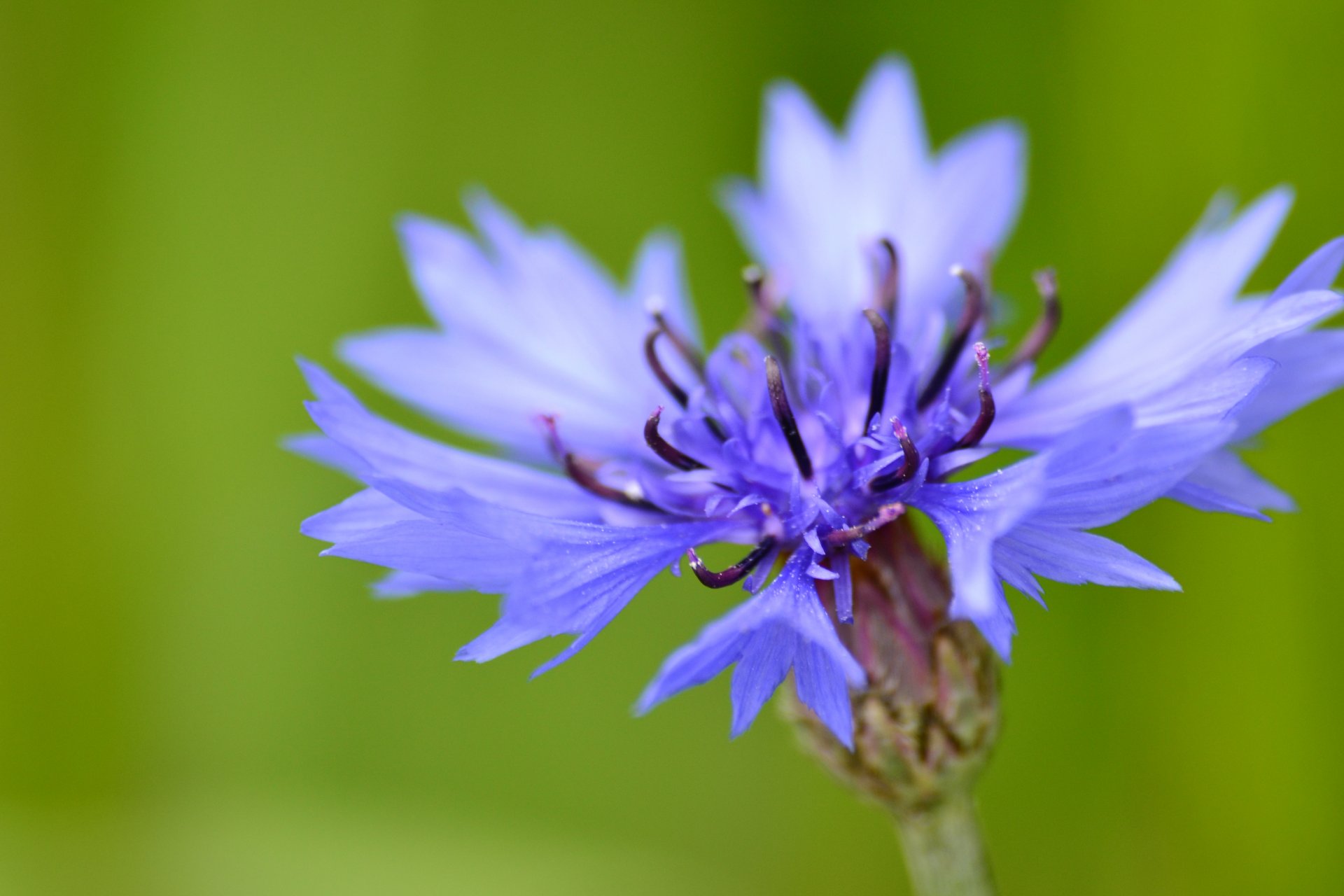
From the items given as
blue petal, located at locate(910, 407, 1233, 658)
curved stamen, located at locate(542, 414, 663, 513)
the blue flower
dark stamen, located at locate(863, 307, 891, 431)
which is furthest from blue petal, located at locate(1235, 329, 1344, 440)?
curved stamen, located at locate(542, 414, 663, 513)

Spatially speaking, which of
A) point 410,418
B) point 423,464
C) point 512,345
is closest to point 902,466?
point 423,464

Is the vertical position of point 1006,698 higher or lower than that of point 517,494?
lower

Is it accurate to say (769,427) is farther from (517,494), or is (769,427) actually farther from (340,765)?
(340,765)

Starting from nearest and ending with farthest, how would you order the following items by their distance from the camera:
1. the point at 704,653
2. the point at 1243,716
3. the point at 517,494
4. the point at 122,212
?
the point at 704,653
the point at 517,494
the point at 1243,716
the point at 122,212

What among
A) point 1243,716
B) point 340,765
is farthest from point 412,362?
point 1243,716

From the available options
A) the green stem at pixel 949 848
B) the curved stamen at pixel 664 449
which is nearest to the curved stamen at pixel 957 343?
the curved stamen at pixel 664 449

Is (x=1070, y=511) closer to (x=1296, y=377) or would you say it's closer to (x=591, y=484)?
(x=1296, y=377)

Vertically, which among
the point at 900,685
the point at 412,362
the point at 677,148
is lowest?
the point at 900,685
